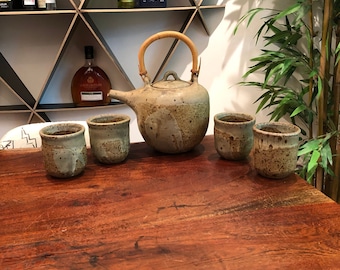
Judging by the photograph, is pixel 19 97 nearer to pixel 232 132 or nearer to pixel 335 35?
pixel 232 132

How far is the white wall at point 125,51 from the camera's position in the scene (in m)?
1.70

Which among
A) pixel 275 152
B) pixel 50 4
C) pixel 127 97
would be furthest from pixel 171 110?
pixel 50 4

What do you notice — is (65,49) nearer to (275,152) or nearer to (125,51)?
(125,51)

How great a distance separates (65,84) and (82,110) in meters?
0.15

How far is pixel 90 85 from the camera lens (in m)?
1.73

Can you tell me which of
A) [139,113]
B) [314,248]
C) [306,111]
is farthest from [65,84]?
[314,248]

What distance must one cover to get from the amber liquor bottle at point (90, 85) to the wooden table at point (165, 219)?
710mm

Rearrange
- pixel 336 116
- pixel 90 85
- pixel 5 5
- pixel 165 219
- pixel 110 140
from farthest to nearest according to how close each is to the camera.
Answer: pixel 90 85 < pixel 336 116 < pixel 5 5 < pixel 110 140 < pixel 165 219

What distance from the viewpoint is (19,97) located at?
1.66 meters

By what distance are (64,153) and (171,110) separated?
33 centimetres

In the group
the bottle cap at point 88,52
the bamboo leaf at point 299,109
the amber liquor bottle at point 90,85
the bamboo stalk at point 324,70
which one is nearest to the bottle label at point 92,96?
the amber liquor bottle at point 90,85

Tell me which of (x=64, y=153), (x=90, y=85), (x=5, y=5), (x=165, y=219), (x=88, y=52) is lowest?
(x=165, y=219)

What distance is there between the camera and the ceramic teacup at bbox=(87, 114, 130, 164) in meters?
1.04

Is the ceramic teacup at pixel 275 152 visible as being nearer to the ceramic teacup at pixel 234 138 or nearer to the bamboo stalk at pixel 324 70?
the ceramic teacup at pixel 234 138
